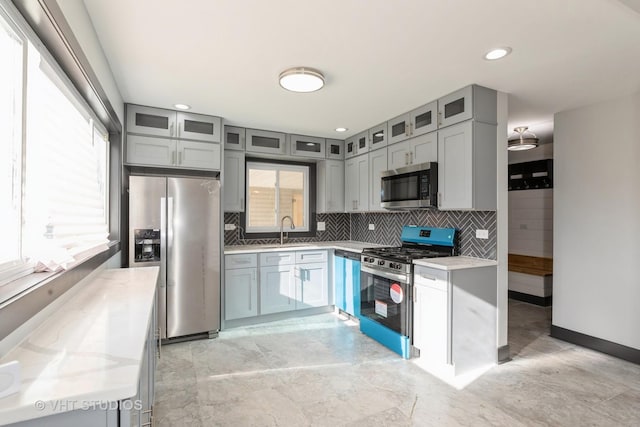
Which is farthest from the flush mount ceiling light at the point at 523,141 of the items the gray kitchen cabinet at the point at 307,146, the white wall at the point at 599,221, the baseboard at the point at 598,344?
the gray kitchen cabinet at the point at 307,146

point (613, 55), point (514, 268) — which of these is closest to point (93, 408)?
point (613, 55)

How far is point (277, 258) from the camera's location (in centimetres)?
396

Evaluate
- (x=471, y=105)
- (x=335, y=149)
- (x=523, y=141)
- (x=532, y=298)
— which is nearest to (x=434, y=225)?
(x=471, y=105)

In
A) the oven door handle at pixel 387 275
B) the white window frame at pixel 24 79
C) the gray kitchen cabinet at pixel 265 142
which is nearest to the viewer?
the white window frame at pixel 24 79

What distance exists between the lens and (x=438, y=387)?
247cm

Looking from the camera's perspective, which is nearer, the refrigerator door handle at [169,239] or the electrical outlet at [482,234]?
the electrical outlet at [482,234]

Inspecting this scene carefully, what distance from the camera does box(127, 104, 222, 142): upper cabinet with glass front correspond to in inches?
129

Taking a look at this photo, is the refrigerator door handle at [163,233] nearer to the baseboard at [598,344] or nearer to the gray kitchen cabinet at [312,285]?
the gray kitchen cabinet at [312,285]

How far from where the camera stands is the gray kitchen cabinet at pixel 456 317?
2.64 m

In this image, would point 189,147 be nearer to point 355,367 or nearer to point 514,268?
point 355,367

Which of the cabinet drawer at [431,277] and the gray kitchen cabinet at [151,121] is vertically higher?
the gray kitchen cabinet at [151,121]

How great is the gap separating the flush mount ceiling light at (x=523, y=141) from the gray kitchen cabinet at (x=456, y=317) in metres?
1.96

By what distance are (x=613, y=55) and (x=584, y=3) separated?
2.69 ft

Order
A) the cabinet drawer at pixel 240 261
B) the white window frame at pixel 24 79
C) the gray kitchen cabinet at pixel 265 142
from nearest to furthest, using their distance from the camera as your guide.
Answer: the white window frame at pixel 24 79
the cabinet drawer at pixel 240 261
the gray kitchen cabinet at pixel 265 142
